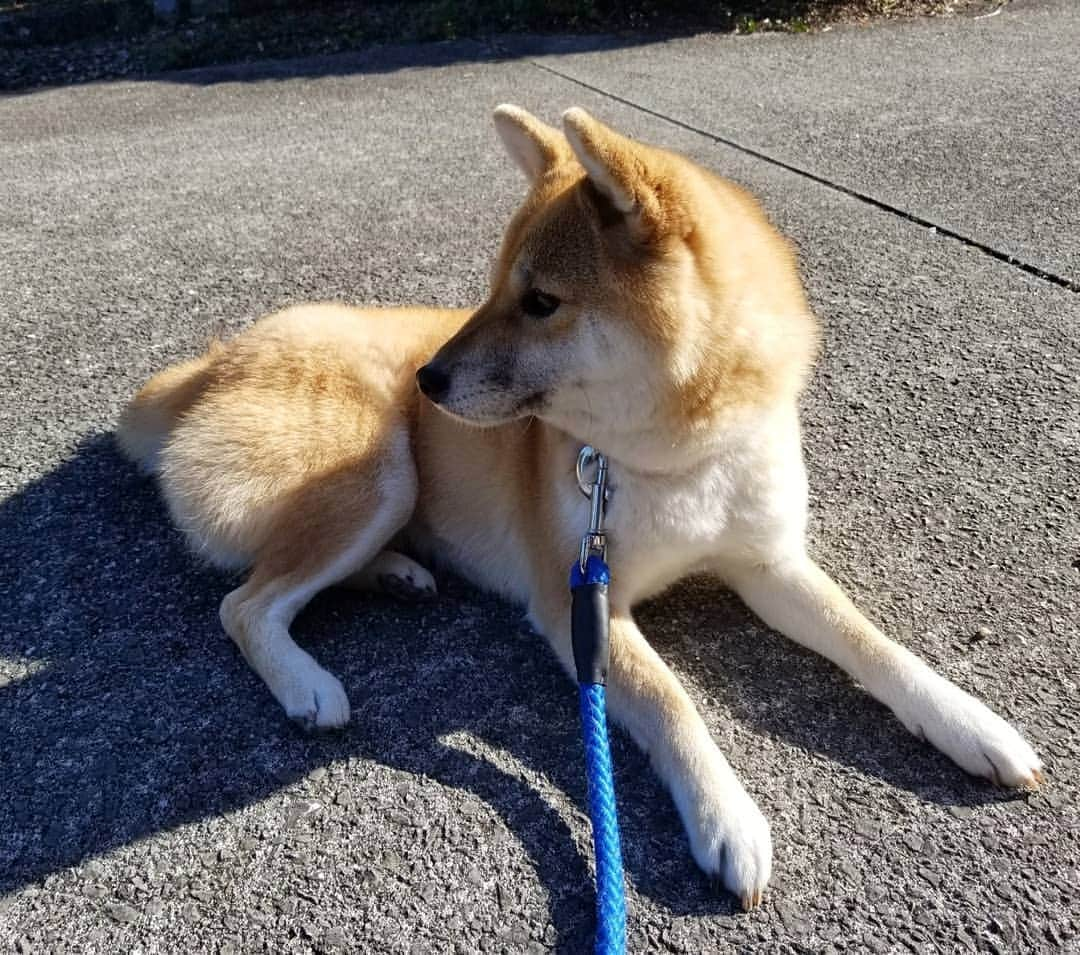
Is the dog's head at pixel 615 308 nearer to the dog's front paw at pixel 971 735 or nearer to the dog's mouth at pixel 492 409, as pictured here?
the dog's mouth at pixel 492 409

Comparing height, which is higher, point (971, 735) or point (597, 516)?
point (597, 516)

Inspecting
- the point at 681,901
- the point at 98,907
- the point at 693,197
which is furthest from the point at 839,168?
the point at 98,907

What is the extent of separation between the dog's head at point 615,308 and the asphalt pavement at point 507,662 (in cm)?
73

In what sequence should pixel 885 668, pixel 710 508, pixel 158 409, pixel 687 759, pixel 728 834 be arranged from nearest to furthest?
pixel 728 834
pixel 687 759
pixel 885 668
pixel 710 508
pixel 158 409

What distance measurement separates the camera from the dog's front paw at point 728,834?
187cm

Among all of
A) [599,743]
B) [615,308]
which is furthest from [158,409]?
[599,743]

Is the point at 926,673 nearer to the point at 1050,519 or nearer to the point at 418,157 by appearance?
the point at 1050,519

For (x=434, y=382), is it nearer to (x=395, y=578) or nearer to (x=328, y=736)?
(x=395, y=578)

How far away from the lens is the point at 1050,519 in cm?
287

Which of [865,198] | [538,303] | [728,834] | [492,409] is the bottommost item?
[728,834]

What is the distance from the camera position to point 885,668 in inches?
88.8

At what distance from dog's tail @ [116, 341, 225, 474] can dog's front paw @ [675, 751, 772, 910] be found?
78.6 inches

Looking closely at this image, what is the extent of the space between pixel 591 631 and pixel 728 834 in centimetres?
50

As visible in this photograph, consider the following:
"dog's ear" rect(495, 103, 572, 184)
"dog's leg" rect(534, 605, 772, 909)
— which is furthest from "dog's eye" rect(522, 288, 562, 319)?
"dog's leg" rect(534, 605, 772, 909)
